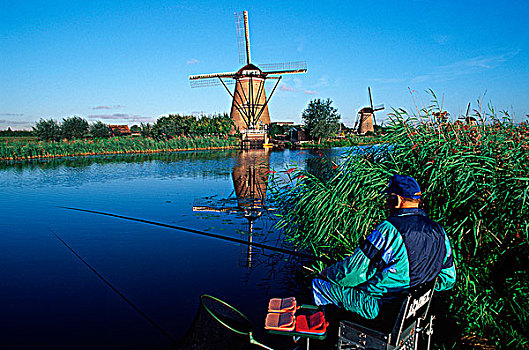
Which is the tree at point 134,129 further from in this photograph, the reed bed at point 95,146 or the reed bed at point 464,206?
the reed bed at point 464,206

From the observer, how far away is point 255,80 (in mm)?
40688

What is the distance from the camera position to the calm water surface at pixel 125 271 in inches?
188

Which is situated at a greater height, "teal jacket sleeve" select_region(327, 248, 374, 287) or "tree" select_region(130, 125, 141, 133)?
"tree" select_region(130, 125, 141, 133)

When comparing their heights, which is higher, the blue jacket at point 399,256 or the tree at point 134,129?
the tree at point 134,129

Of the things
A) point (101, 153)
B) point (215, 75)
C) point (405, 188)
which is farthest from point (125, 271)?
point (215, 75)

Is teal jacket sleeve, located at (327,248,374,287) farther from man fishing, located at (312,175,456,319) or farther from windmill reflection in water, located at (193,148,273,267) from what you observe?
windmill reflection in water, located at (193,148,273,267)

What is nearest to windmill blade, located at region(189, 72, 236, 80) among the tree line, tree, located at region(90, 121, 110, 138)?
the tree line

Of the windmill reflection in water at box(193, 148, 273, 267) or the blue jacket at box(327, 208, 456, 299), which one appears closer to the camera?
the blue jacket at box(327, 208, 456, 299)

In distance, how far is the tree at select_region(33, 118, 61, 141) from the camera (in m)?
38.5

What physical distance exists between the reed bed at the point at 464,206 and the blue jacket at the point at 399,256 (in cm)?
149

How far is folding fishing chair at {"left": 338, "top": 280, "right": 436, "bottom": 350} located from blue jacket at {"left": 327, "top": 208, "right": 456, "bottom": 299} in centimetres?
10

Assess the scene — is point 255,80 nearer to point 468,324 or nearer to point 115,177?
point 115,177

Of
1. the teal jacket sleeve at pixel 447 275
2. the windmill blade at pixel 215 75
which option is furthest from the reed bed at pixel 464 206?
the windmill blade at pixel 215 75

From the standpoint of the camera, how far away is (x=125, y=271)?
6.52 metres
